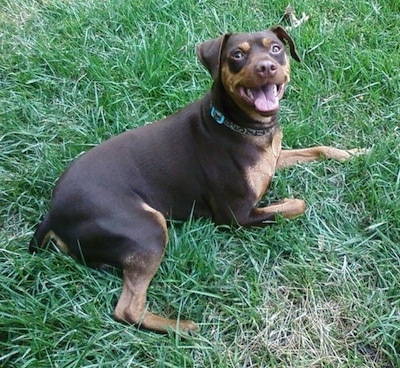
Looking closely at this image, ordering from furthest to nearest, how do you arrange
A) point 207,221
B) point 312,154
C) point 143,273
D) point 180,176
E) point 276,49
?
point 312,154 → point 207,221 → point 180,176 → point 276,49 → point 143,273

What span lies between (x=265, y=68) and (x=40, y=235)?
5.19 ft

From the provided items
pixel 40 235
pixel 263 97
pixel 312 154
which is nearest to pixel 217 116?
pixel 263 97

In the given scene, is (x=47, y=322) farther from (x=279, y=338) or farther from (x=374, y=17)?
(x=374, y=17)

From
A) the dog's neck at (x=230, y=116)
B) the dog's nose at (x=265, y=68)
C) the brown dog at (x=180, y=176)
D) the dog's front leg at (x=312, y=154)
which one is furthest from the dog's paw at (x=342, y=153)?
the dog's nose at (x=265, y=68)

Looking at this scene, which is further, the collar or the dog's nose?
the collar

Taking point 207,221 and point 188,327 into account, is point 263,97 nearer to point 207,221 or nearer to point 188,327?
point 207,221

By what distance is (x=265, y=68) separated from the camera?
11.5 ft

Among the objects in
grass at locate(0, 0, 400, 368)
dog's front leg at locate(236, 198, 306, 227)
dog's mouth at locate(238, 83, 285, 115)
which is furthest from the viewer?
dog's front leg at locate(236, 198, 306, 227)

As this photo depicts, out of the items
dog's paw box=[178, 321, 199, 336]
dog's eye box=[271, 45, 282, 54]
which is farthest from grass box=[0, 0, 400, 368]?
dog's eye box=[271, 45, 282, 54]

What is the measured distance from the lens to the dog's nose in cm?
349

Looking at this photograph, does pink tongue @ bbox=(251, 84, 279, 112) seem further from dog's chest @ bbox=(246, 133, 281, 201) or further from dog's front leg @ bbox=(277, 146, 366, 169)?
dog's front leg @ bbox=(277, 146, 366, 169)

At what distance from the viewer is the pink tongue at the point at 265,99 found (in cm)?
360

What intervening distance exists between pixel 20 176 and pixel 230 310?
5.82 feet

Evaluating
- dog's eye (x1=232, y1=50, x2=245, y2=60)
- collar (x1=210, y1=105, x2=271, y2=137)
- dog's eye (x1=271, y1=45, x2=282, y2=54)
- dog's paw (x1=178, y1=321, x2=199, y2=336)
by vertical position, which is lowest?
dog's paw (x1=178, y1=321, x2=199, y2=336)
